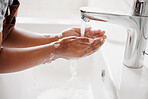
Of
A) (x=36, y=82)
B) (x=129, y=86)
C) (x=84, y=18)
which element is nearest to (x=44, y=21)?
(x=36, y=82)

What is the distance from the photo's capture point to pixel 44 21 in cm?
119

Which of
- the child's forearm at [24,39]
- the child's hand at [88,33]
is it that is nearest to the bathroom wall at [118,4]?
the child's hand at [88,33]

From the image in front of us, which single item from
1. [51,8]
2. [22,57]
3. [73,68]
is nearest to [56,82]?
[73,68]

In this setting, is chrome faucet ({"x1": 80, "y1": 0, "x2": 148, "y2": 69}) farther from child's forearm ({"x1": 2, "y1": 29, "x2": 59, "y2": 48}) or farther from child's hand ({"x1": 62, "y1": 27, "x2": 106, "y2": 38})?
child's forearm ({"x1": 2, "y1": 29, "x2": 59, "y2": 48})

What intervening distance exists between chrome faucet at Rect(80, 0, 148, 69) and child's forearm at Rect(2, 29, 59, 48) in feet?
0.85

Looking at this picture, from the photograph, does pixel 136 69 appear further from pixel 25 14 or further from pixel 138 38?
pixel 25 14

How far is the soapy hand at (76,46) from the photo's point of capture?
590 millimetres

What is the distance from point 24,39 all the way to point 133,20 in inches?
16.7

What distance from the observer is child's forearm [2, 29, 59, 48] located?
78 centimetres

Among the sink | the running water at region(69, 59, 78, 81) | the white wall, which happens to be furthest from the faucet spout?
the white wall

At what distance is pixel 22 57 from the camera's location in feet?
1.93

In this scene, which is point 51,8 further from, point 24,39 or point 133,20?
point 133,20

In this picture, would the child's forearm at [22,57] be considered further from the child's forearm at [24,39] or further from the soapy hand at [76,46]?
the child's forearm at [24,39]

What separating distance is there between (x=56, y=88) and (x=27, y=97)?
125 mm
